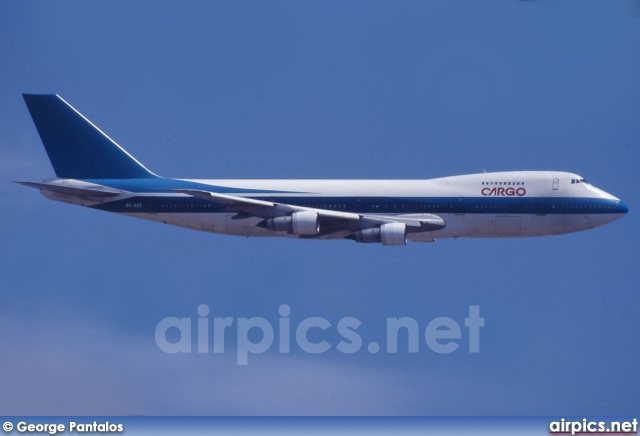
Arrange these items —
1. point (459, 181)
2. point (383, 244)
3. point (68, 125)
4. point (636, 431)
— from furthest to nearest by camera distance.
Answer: point (68, 125) → point (459, 181) → point (383, 244) → point (636, 431)

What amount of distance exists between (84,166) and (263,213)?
39.0 ft

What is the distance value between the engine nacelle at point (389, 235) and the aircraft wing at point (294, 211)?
0.81m

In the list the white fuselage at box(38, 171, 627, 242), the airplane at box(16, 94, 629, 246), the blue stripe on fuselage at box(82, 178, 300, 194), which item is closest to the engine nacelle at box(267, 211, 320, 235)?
the airplane at box(16, 94, 629, 246)

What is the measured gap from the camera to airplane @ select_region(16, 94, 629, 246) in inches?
2376

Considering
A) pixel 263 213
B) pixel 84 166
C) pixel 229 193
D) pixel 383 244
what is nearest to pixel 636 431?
pixel 383 244

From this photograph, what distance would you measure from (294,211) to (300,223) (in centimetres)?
133

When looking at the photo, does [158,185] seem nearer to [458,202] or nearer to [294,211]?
[294,211]

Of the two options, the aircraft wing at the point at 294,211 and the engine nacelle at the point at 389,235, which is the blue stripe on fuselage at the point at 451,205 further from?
the engine nacelle at the point at 389,235

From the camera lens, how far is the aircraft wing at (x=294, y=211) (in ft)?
197

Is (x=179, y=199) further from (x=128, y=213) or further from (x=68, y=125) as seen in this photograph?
(x=68, y=125)

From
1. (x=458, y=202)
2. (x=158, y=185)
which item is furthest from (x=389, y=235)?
(x=158, y=185)

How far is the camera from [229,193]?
2530 inches

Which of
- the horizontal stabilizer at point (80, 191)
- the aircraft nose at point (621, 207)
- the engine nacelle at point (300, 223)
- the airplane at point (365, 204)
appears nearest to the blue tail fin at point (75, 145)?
the airplane at point (365, 204)

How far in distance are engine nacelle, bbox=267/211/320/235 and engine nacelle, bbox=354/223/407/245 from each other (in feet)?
8.15
